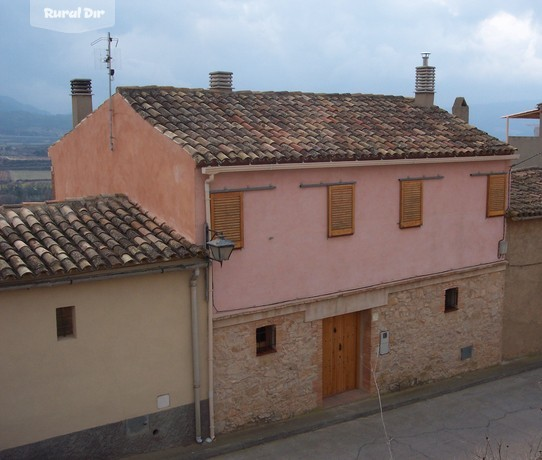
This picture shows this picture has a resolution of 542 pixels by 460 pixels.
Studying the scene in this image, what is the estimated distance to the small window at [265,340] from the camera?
13.5 m

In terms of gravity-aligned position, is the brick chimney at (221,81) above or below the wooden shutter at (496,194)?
above

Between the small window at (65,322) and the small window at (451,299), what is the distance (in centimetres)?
959

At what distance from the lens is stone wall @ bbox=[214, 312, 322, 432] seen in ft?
42.0

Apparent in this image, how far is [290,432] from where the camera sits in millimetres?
13359

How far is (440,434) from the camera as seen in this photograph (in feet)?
45.1

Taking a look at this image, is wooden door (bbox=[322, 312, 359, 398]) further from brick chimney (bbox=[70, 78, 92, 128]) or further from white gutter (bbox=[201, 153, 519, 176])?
brick chimney (bbox=[70, 78, 92, 128])

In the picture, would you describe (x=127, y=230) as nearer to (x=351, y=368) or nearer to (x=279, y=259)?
(x=279, y=259)

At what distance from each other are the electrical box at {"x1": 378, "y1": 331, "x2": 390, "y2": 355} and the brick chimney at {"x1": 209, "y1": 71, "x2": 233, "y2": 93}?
6918mm

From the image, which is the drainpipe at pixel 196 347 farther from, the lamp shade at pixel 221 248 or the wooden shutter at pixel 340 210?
the wooden shutter at pixel 340 210

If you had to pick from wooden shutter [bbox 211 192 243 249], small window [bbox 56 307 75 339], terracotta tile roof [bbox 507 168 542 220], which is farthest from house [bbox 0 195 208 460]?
terracotta tile roof [bbox 507 168 542 220]

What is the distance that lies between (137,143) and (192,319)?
3.93m

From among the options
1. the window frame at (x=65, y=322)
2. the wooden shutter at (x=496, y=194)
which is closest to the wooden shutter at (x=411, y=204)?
the wooden shutter at (x=496, y=194)

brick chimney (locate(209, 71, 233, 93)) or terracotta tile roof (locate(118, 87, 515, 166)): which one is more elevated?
brick chimney (locate(209, 71, 233, 93))

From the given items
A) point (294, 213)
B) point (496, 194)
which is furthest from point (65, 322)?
point (496, 194)
